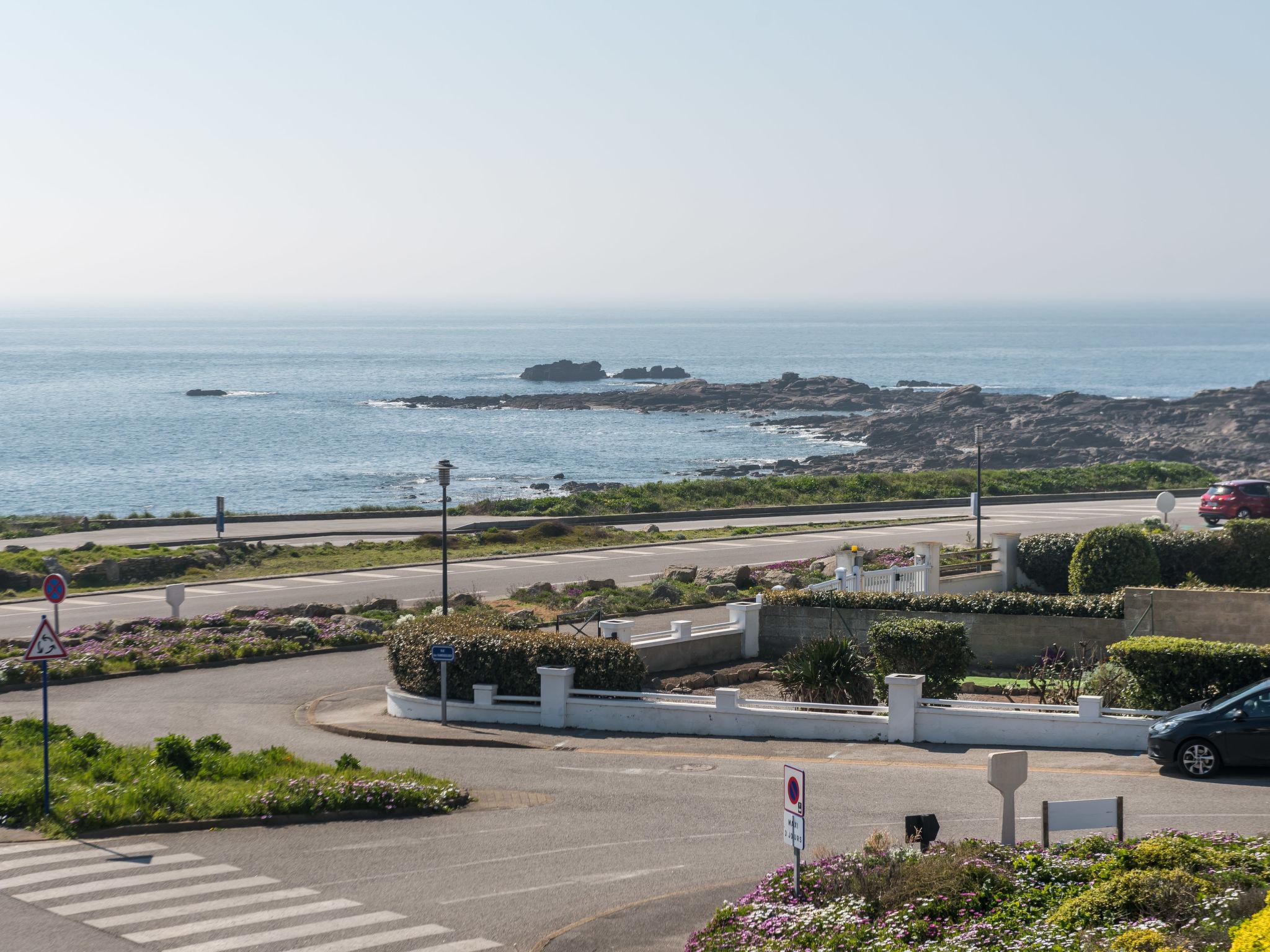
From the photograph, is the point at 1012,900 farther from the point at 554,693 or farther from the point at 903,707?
the point at 554,693

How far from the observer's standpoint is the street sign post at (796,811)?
11.0 meters

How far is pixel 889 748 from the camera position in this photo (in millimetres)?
18125

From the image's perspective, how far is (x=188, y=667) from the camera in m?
25.4

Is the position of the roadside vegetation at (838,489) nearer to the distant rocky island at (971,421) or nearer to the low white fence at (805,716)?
the distant rocky island at (971,421)

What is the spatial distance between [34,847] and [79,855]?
0.60 metres

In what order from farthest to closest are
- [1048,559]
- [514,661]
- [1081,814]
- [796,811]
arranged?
[1048,559] < [514,661] < [1081,814] < [796,811]

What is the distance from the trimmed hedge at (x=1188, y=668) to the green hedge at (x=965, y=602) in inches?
243

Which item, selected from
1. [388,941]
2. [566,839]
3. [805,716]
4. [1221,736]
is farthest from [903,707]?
[388,941]

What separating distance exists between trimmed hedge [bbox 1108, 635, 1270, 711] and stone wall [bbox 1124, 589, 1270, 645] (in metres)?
3.85

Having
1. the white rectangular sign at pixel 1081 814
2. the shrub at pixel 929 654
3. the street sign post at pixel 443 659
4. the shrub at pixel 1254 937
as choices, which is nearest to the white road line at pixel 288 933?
the white rectangular sign at pixel 1081 814

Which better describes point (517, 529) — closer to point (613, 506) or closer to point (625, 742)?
point (613, 506)

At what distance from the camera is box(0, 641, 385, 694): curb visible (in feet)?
77.7

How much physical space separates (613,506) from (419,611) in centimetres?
2320

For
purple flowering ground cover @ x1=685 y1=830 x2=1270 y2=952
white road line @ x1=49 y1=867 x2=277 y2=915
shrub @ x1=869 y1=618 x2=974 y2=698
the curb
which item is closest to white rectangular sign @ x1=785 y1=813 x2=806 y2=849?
purple flowering ground cover @ x1=685 y1=830 x2=1270 y2=952
